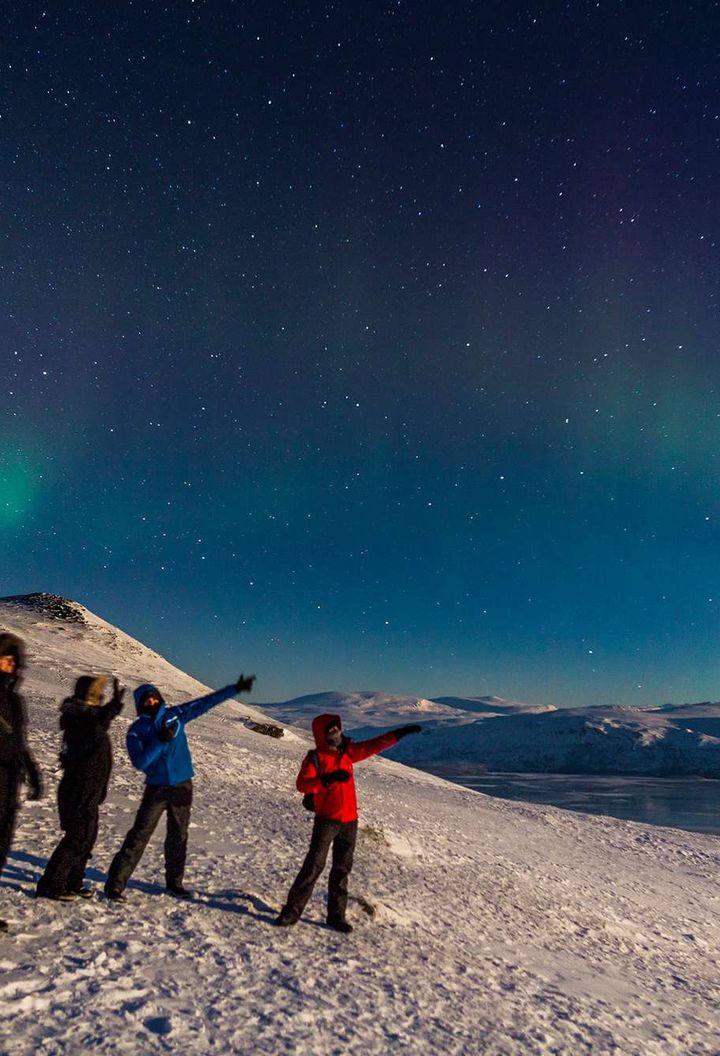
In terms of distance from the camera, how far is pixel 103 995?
4500 mm

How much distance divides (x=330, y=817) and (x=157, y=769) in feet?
5.54

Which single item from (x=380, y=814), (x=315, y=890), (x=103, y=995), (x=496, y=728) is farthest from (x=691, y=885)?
(x=496, y=728)

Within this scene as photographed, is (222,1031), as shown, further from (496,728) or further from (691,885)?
(496,728)

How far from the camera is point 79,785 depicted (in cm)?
606

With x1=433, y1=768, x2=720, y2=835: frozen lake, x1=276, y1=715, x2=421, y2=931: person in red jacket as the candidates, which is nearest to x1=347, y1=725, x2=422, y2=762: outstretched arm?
x1=276, y1=715, x2=421, y2=931: person in red jacket

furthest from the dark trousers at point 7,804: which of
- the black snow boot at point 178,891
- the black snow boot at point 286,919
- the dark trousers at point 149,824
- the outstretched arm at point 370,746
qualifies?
the outstretched arm at point 370,746

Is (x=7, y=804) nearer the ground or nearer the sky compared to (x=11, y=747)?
nearer the ground

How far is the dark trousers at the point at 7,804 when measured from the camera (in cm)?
538

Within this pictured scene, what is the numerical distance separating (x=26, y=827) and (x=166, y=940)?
391cm

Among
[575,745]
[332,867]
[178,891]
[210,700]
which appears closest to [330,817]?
[332,867]

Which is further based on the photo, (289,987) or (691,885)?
(691,885)

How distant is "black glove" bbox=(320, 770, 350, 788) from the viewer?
624 cm

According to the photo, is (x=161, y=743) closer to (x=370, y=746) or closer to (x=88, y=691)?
(x=88, y=691)

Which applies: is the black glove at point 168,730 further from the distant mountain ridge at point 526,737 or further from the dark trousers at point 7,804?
the distant mountain ridge at point 526,737
